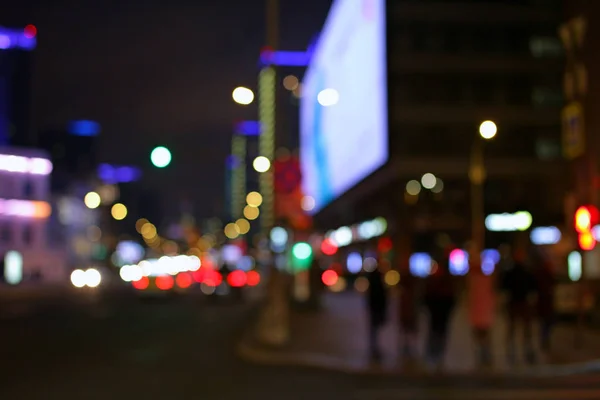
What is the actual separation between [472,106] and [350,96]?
24.3 metres

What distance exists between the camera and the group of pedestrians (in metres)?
15.9

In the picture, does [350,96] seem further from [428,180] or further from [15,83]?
[15,83]

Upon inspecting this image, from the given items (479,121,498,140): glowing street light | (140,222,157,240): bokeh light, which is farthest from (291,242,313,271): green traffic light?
(140,222,157,240): bokeh light

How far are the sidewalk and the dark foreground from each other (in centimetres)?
80

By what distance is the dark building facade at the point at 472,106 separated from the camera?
58125mm

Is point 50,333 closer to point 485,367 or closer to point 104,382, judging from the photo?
point 104,382

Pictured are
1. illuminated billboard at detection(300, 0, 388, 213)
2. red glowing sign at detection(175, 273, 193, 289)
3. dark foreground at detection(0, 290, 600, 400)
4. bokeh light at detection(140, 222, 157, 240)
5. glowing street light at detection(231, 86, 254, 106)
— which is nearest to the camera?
dark foreground at detection(0, 290, 600, 400)

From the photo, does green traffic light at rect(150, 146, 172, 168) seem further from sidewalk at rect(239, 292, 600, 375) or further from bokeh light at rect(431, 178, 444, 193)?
bokeh light at rect(431, 178, 444, 193)

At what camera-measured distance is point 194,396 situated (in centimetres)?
1217

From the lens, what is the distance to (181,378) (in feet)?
47.0

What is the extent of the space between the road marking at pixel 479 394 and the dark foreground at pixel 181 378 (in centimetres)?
1

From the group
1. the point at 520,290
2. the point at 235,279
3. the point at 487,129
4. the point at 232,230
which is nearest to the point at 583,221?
the point at 520,290

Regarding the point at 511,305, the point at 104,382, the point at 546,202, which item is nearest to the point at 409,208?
the point at 546,202

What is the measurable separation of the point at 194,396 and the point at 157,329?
14.2m
